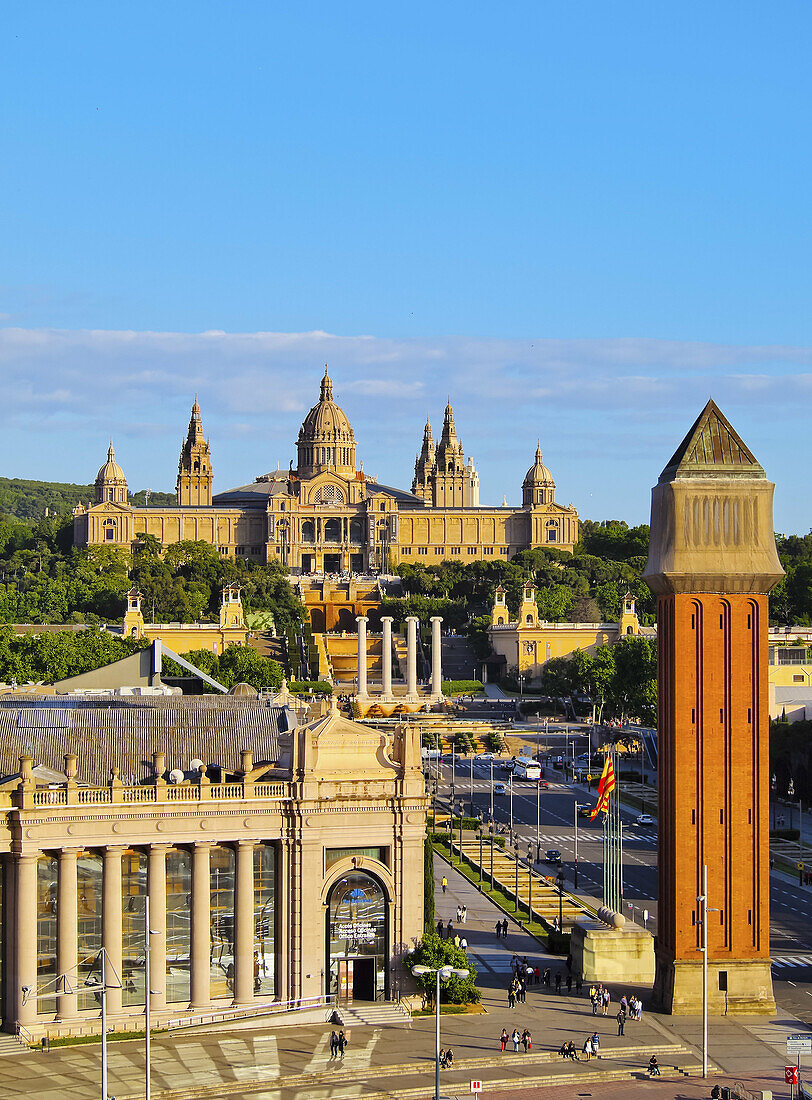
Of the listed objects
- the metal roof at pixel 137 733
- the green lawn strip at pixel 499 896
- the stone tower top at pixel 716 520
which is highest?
the stone tower top at pixel 716 520

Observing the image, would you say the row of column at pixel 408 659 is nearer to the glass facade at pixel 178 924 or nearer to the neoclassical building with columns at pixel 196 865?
the neoclassical building with columns at pixel 196 865

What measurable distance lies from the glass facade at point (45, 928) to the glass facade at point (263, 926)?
7.35 meters

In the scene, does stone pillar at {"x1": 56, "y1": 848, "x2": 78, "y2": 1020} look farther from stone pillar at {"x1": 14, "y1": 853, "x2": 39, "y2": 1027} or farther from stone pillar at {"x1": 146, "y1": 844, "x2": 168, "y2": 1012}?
stone pillar at {"x1": 146, "y1": 844, "x2": 168, "y2": 1012}

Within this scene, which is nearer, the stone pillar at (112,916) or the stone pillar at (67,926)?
the stone pillar at (67,926)

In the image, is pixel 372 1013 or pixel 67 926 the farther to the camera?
pixel 372 1013

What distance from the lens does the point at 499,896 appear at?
9444 centimetres

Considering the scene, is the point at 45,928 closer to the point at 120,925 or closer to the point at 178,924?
the point at 120,925

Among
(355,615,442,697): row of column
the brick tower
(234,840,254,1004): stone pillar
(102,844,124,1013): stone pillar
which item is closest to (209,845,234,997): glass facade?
A: (234,840,254,1004): stone pillar

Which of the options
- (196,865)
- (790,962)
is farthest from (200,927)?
(790,962)

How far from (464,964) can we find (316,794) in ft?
28.1

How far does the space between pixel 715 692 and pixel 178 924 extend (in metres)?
23.1

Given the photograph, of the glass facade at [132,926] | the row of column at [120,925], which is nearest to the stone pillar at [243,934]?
the row of column at [120,925]

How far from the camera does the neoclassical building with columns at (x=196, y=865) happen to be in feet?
204

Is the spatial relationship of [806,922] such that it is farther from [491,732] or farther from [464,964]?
[491,732]
